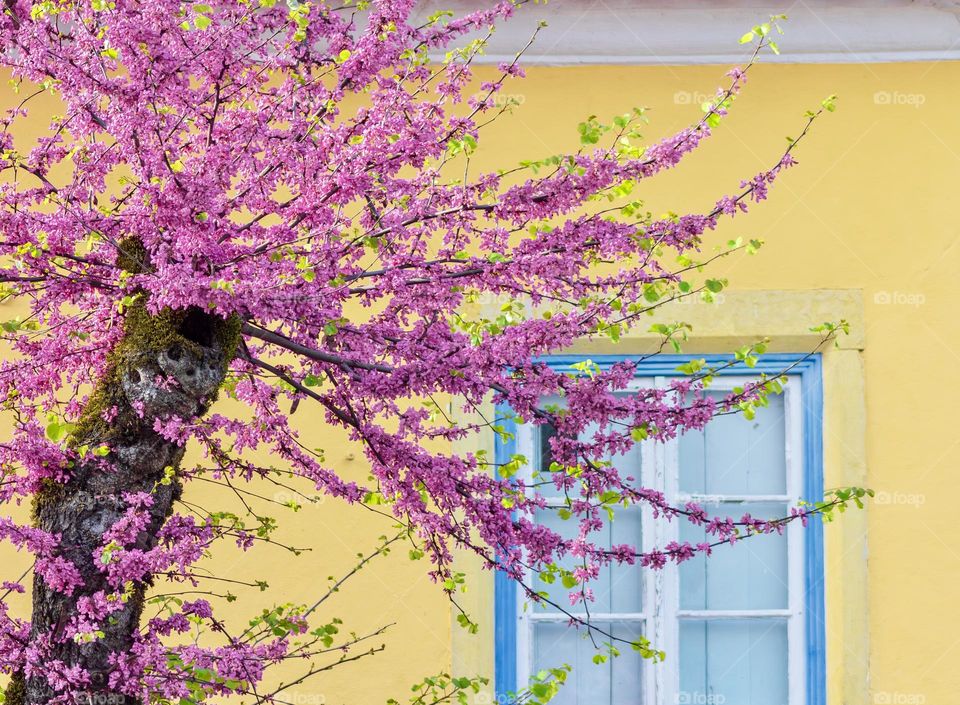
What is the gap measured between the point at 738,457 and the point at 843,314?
0.67 metres

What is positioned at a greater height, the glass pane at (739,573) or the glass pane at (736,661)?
the glass pane at (739,573)

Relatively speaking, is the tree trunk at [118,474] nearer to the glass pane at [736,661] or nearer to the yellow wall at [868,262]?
A: the yellow wall at [868,262]

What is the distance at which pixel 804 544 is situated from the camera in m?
4.49

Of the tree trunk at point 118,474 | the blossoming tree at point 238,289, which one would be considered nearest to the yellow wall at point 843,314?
the blossoming tree at point 238,289

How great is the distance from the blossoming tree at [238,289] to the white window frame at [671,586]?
153 centimetres

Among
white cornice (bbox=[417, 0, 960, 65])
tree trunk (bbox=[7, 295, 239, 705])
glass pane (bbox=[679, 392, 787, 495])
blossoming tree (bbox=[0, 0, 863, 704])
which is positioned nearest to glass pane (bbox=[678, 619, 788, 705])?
glass pane (bbox=[679, 392, 787, 495])

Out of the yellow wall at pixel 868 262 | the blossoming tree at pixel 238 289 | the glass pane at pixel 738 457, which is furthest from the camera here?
the glass pane at pixel 738 457

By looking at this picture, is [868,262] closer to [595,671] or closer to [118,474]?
[595,671]

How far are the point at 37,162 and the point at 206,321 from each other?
0.63 metres

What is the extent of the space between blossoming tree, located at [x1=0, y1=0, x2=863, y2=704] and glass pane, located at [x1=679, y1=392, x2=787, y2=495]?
1642 millimetres

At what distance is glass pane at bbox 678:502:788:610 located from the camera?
454cm

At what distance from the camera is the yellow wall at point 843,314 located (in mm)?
4328

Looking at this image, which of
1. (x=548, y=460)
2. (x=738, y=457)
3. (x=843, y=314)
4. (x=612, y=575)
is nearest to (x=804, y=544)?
(x=738, y=457)

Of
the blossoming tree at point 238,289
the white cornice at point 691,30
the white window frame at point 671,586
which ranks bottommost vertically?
the white window frame at point 671,586
